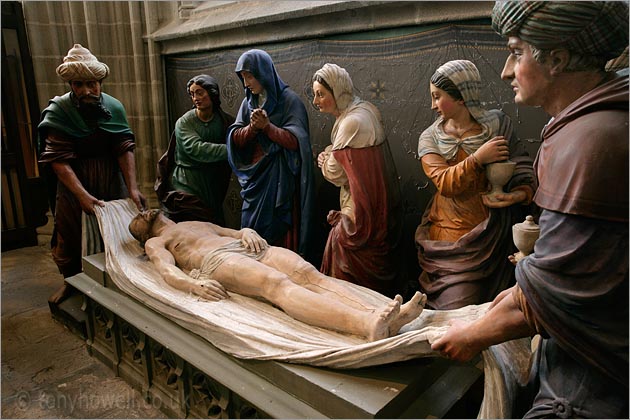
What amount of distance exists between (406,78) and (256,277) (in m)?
1.93

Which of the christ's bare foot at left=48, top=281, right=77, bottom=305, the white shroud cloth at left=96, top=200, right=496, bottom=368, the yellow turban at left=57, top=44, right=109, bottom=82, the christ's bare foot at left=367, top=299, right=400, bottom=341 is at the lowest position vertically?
the christ's bare foot at left=48, top=281, right=77, bottom=305

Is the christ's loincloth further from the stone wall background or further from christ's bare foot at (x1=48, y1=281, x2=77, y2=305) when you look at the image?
christ's bare foot at (x1=48, y1=281, x2=77, y2=305)

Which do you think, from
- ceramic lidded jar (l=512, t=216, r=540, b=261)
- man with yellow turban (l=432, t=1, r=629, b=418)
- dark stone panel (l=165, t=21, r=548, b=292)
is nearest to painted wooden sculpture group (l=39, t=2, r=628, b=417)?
man with yellow turban (l=432, t=1, r=629, b=418)

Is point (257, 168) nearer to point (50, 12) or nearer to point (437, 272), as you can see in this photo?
point (437, 272)

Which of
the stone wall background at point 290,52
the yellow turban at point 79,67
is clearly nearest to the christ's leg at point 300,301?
the stone wall background at point 290,52

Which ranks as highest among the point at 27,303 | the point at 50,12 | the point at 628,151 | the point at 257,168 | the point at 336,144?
the point at 50,12

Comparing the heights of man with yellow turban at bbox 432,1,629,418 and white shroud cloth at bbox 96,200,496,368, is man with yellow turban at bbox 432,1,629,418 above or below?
above

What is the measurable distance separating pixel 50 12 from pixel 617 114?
628 centimetres

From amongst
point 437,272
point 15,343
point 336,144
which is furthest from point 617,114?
point 15,343

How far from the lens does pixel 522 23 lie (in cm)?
117

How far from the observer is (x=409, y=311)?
6.24 feet

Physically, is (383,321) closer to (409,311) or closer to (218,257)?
(409,311)

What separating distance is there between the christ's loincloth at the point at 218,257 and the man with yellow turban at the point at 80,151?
125 centimetres

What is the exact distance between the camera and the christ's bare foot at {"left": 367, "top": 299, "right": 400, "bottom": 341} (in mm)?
1896
